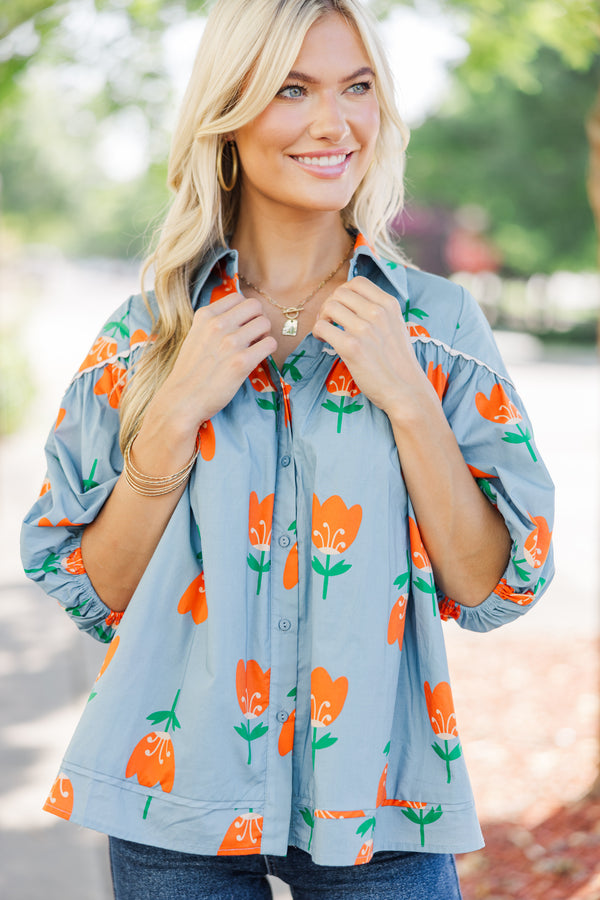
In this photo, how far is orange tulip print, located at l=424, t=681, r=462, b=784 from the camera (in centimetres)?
170

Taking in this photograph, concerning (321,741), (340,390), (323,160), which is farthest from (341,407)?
(321,741)

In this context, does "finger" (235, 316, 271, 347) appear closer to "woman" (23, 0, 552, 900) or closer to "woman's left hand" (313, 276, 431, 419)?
"woman" (23, 0, 552, 900)

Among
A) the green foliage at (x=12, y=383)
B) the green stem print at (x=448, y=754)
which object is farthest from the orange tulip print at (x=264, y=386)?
the green foliage at (x=12, y=383)

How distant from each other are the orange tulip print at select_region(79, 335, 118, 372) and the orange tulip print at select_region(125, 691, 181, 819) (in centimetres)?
69

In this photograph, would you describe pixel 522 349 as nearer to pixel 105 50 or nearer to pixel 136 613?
pixel 105 50

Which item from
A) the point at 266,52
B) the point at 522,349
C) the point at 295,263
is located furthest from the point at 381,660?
the point at 522,349

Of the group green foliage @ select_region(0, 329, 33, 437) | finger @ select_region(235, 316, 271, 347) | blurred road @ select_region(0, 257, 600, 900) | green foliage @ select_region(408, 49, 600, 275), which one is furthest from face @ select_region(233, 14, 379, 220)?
green foliage @ select_region(408, 49, 600, 275)

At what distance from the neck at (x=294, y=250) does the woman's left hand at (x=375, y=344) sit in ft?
0.77

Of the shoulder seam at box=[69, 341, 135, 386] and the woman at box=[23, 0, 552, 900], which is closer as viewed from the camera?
the woman at box=[23, 0, 552, 900]

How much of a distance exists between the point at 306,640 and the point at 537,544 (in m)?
0.44

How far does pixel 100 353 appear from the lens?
194 cm

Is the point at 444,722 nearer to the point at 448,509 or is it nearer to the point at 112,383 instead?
the point at 448,509

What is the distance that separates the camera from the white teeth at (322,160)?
1.79 metres

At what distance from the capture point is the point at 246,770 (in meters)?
1.71
